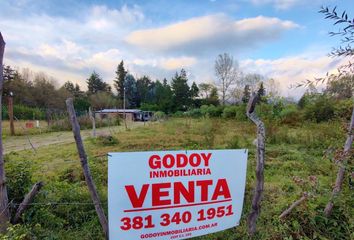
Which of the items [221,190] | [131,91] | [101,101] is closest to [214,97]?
[101,101]

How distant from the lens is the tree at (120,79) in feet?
206

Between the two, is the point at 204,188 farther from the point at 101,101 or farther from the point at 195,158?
the point at 101,101

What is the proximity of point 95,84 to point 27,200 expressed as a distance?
62254mm

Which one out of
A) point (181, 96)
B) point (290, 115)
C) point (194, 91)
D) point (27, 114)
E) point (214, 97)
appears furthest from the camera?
point (194, 91)

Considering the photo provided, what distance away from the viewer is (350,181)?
272cm

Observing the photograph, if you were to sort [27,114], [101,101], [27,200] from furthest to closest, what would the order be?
[101,101]
[27,114]
[27,200]

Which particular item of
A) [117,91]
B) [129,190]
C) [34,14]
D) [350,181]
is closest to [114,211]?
[129,190]

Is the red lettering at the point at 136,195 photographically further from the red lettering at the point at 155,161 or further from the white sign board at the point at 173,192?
the red lettering at the point at 155,161

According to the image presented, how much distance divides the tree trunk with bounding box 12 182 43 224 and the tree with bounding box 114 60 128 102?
6089cm

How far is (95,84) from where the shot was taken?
61.5 m

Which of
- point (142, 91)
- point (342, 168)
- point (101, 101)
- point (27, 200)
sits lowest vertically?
point (27, 200)

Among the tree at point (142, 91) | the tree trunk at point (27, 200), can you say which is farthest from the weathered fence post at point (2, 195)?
the tree at point (142, 91)

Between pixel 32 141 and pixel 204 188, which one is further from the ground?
pixel 204 188

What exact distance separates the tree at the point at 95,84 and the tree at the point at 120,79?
2.50m
